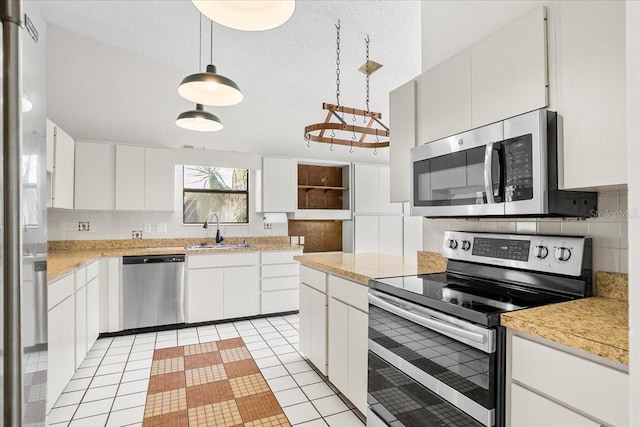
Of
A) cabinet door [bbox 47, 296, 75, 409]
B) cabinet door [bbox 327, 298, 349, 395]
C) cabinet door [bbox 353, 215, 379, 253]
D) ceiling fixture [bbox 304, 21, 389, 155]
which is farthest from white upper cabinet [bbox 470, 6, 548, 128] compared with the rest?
cabinet door [bbox 353, 215, 379, 253]

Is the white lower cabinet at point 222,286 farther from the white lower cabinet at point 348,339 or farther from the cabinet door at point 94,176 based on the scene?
the white lower cabinet at point 348,339

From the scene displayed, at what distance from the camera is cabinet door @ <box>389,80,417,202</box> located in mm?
2316

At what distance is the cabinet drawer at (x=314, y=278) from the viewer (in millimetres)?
2584

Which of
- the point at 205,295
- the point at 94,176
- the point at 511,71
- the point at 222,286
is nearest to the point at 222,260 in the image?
the point at 222,286

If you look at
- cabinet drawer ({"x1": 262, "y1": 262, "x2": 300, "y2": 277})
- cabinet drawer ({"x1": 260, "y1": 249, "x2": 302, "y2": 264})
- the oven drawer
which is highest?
cabinet drawer ({"x1": 260, "y1": 249, "x2": 302, "y2": 264})

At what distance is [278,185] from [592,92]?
376 centimetres

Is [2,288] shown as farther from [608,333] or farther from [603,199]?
[603,199]

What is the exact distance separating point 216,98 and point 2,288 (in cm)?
218

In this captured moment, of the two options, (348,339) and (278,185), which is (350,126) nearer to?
(348,339)

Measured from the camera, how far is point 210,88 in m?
2.42

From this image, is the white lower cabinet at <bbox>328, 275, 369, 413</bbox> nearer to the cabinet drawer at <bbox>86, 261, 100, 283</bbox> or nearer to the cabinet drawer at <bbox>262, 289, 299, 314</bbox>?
the cabinet drawer at <bbox>262, 289, 299, 314</bbox>

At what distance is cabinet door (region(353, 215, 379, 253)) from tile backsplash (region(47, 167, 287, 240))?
127cm

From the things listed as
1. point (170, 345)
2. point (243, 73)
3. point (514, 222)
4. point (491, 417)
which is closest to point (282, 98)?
point (243, 73)

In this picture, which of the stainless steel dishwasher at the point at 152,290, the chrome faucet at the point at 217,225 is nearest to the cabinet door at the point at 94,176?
the stainless steel dishwasher at the point at 152,290
